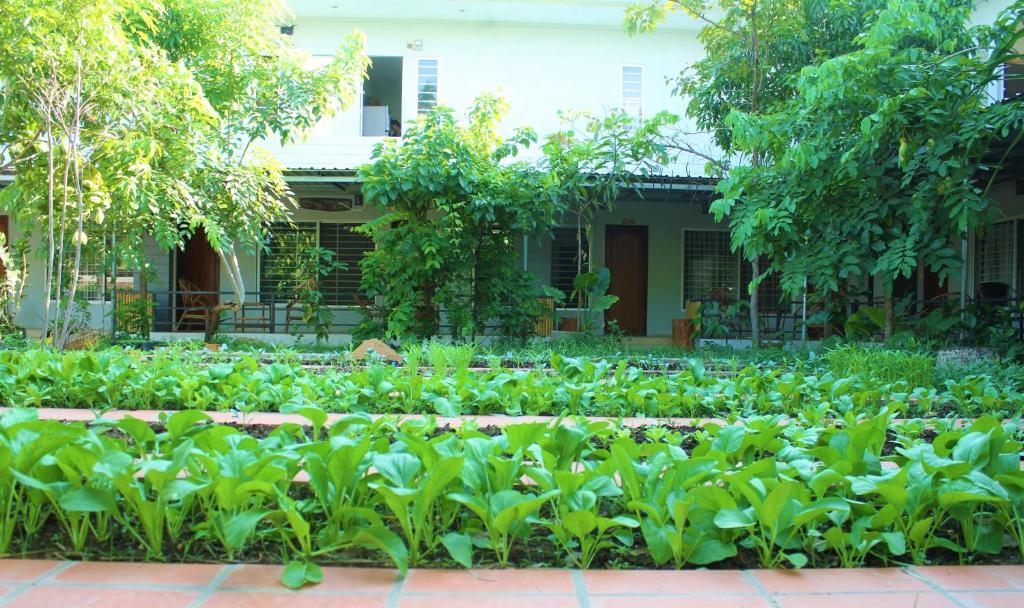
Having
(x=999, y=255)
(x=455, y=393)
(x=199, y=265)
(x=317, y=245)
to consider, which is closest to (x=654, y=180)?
(x=999, y=255)

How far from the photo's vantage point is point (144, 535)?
2.14 m

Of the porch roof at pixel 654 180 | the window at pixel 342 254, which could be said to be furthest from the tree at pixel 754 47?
the window at pixel 342 254

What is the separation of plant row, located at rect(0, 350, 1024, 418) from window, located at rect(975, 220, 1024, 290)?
26.3 feet

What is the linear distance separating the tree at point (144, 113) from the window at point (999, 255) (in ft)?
32.2

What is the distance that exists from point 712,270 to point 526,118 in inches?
174

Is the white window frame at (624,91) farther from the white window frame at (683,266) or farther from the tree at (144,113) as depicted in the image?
the tree at (144,113)

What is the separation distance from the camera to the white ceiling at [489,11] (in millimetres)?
11824

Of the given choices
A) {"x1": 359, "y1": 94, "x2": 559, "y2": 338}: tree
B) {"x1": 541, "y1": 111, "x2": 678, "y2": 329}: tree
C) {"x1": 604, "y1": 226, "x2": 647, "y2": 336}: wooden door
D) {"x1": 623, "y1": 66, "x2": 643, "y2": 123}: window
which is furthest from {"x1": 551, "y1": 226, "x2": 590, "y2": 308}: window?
{"x1": 359, "y1": 94, "x2": 559, "y2": 338}: tree

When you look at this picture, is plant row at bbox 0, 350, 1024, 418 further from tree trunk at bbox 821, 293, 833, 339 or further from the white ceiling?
the white ceiling

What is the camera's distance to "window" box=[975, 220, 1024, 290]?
11227mm

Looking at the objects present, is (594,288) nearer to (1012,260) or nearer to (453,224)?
(453,224)

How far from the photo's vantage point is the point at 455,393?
4.21m

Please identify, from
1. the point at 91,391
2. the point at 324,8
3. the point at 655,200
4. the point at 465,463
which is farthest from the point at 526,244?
the point at 465,463

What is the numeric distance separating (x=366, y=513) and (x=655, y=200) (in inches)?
448
